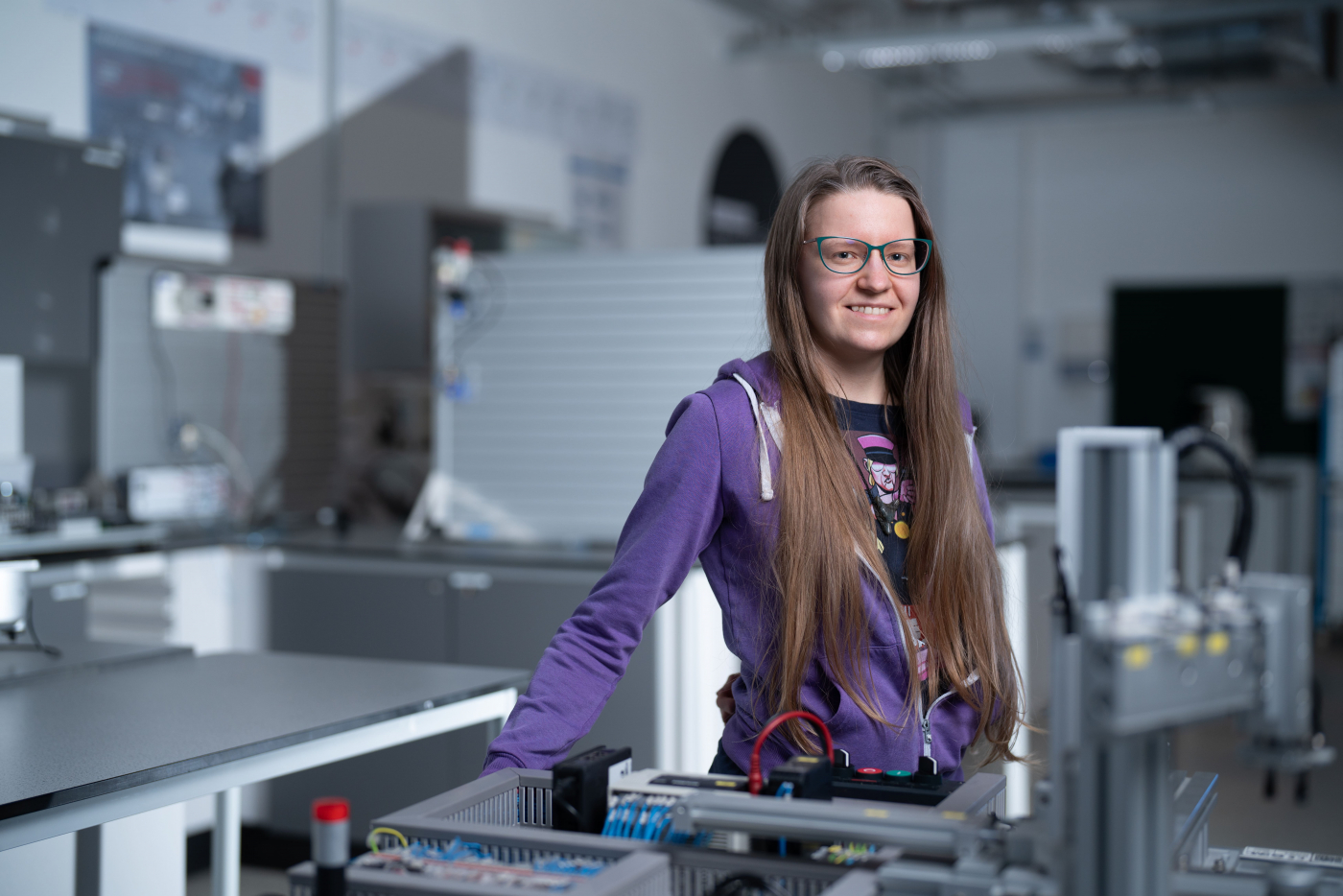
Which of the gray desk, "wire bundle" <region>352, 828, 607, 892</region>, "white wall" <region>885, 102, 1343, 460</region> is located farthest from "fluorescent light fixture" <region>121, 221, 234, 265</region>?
"white wall" <region>885, 102, 1343, 460</region>

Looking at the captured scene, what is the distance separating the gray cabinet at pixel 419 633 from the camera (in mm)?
3041

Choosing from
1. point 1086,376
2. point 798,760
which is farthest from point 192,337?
point 1086,376

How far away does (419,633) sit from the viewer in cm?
324

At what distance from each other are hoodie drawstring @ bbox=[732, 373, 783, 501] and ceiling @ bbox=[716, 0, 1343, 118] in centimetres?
464

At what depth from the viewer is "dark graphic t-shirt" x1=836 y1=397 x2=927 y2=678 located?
137 cm

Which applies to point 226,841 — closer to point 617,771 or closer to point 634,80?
point 617,771

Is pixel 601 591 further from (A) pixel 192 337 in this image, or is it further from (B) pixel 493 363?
(A) pixel 192 337

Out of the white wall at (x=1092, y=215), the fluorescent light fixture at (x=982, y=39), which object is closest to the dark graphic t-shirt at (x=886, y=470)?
the fluorescent light fixture at (x=982, y=39)

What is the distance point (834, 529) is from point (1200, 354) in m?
7.91

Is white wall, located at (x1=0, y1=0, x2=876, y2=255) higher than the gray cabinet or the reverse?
higher

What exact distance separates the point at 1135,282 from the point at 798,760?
8.31 metres

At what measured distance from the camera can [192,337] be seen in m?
3.60

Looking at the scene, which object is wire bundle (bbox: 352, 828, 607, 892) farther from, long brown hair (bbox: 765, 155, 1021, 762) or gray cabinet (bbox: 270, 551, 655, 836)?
gray cabinet (bbox: 270, 551, 655, 836)

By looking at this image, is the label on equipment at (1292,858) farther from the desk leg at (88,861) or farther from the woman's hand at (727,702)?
the desk leg at (88,861)
